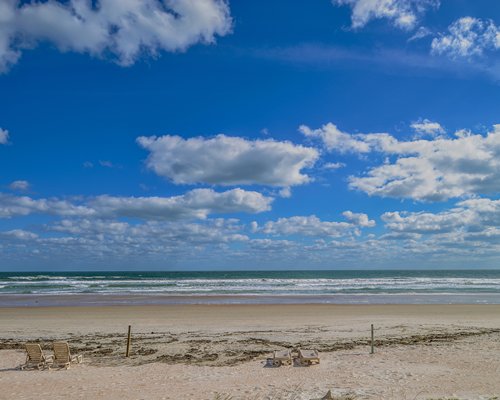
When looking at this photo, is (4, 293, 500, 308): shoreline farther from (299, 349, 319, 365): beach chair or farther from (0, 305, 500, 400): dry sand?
(299, 349, 319, 365): beach chair

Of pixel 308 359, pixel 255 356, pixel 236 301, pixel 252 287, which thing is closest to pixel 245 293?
pixel 236 301

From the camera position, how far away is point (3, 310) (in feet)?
85.1

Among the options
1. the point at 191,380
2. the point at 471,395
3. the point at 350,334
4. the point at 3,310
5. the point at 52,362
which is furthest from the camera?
the point at 3,310

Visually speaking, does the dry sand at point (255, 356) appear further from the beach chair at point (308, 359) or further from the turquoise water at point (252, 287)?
the turquoise water at point (252, 287)

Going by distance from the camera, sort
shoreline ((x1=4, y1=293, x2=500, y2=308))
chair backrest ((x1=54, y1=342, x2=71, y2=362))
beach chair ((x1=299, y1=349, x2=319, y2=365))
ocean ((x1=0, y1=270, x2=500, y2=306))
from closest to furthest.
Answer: beach chair ((x1=299, y1=349, x2=319, y2=365)) < chair backrest ((x1=54, y1=342, x2=71, y2=362)) < shoreline ((x1=4, y1=293, x2=500, y2=308)) < ocean ((x1=0, y1=270, x2=500, y2=306))

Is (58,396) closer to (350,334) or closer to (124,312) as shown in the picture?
(350,334)

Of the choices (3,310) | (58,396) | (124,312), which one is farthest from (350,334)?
(3,310)

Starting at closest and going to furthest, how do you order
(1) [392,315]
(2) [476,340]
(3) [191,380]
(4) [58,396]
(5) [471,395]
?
(5) [471,395]
(4) [58,396]
(3) [191,380]
(2) [476,340]
(1) [392,315]

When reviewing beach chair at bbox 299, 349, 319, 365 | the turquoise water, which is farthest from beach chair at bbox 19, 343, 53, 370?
the turquoise water

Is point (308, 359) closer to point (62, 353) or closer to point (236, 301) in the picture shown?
point (62, 353)

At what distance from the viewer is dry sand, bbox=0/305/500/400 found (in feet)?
29.6

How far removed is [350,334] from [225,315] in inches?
322

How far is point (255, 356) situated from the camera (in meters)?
12.3

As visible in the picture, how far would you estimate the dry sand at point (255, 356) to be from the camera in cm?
903
